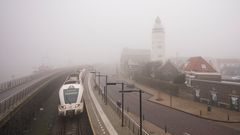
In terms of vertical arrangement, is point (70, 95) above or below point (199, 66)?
below

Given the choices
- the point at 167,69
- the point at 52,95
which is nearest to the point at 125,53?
the point at 167,69

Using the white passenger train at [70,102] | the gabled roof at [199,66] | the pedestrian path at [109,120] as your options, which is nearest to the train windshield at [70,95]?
the white passenger train at [70,102]

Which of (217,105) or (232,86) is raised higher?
(232,86)

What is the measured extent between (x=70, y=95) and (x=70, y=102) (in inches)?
54.8

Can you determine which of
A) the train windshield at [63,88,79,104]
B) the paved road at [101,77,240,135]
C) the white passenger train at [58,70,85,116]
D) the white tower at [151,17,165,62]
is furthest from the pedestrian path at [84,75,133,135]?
the white tower at [151,17,165,62]

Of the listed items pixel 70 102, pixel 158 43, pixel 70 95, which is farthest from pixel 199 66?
pixel 70 102

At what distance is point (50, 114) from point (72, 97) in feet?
25.6

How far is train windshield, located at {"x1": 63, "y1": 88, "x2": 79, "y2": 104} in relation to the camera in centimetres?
3781

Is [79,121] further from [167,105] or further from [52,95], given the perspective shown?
[52,95]

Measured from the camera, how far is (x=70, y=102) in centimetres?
3759

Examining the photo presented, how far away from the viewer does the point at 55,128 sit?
3447 cm

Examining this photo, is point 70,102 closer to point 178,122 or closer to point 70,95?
point 70,95

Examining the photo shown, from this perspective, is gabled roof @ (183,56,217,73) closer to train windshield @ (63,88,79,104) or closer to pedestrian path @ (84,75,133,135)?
pedestrian path @ (84,75,133,135)

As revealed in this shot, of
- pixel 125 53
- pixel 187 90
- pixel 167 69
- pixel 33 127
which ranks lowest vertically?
pixel 33 127
